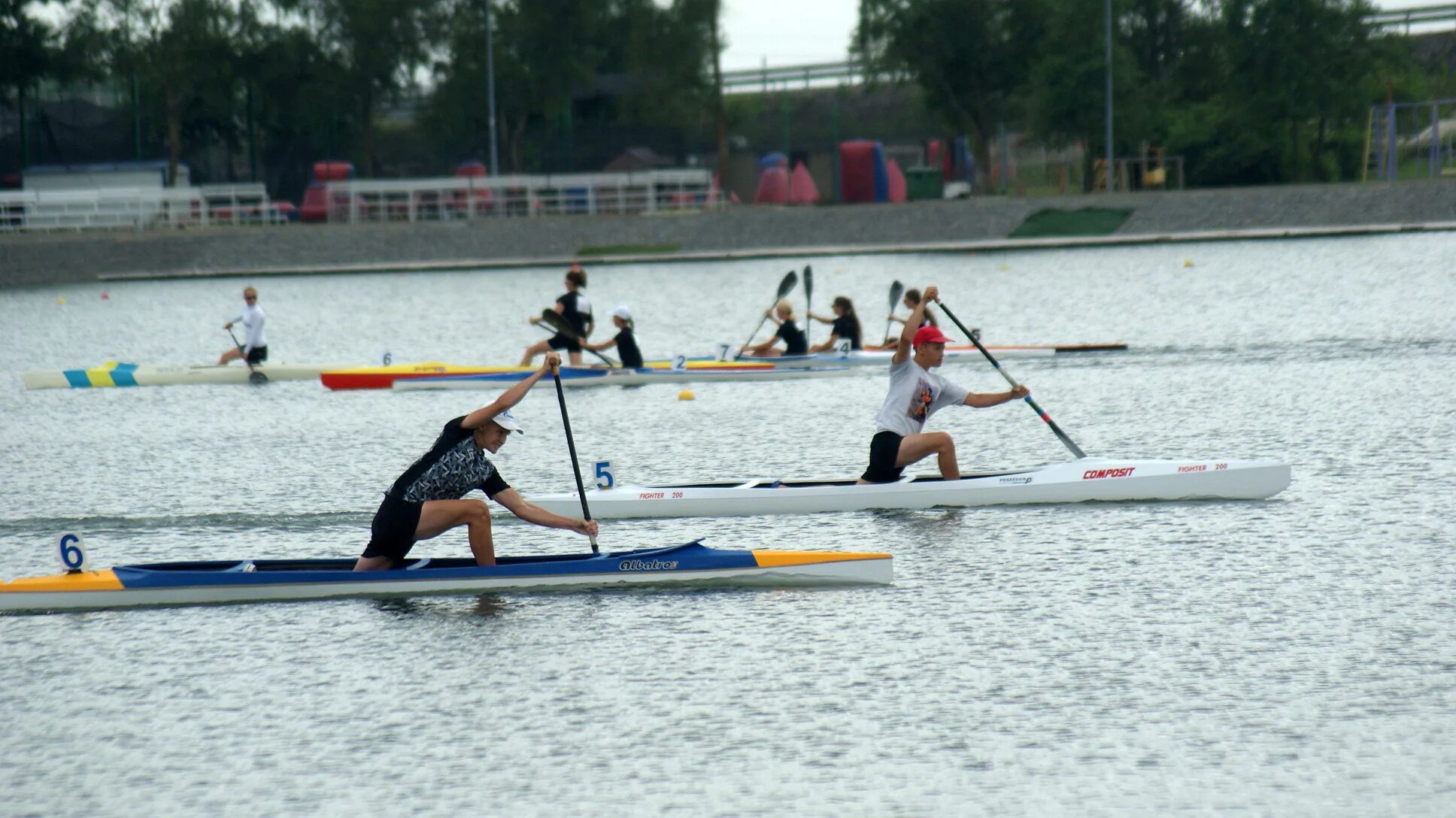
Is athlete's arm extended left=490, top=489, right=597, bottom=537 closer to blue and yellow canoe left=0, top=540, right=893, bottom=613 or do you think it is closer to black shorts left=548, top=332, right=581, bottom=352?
blue and yellow canoe left=0, top=540, right=893, bottom=613

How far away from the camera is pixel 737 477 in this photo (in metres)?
17.0

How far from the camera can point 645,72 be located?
240 feet

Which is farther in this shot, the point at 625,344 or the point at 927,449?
the point at 625,344

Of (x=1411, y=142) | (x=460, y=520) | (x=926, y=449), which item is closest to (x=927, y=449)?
(x=926, y=449)

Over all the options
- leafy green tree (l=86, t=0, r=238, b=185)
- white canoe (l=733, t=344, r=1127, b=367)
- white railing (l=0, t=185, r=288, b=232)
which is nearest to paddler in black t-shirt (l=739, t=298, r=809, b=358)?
white canoe (l=733, t=344, r=1127, b=367)

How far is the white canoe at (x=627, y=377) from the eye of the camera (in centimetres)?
2500

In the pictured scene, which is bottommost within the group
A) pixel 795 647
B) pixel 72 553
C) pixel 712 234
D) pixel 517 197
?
pixel 795 647

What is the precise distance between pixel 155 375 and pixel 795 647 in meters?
20.3

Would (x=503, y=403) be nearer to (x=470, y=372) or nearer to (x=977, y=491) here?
(x=977, y=491)

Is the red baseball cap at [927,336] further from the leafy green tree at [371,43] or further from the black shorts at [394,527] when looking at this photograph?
the leafy green tree at [371,43]

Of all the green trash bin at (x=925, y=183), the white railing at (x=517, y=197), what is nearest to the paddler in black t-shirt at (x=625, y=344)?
the white railing at (x=517, y=197)

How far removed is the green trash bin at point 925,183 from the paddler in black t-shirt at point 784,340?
132ft

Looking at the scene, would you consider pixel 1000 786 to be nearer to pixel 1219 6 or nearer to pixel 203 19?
pixel 1219 6

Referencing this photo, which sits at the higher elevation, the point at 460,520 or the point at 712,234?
the point at 712,234
